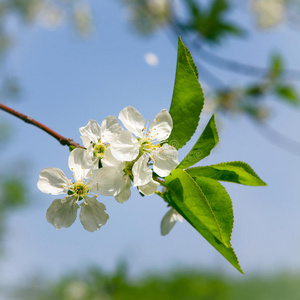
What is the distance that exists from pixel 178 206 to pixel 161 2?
3098 millimetres

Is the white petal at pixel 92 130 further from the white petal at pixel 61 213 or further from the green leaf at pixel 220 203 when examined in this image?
the green leaf at pixel 220 203

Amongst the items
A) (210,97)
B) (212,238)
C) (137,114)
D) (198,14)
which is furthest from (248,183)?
(210,97)

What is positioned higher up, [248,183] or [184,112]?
[184,112]

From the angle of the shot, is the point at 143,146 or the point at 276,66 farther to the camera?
the point at 276,66

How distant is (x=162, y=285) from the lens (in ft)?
14.6

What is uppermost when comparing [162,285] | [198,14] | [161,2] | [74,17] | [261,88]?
[74,17]

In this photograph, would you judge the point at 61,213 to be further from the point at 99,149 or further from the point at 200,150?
the point at 200,150

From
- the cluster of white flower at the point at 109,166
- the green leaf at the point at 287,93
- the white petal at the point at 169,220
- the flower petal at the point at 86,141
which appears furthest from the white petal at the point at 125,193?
the green leaf at the point at 287,93

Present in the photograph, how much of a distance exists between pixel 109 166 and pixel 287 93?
2.42 metres

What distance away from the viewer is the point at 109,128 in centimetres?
84

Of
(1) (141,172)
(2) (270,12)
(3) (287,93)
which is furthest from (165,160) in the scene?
(2) (270,12)

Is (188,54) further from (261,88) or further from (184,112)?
(261,88)

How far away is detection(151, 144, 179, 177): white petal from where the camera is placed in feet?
2.51

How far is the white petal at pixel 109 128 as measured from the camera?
2.72ft
